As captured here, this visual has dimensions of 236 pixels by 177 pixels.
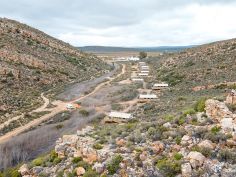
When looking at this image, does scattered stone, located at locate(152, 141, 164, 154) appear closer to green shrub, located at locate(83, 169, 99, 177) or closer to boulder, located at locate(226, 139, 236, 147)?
green shrub, located at locate(83, 169, 99, 177)

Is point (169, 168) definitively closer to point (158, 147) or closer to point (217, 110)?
point (158, 147)

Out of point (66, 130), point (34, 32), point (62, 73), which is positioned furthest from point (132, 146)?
point (34, 32)

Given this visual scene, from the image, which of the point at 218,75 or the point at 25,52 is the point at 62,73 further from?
the point at 218,75

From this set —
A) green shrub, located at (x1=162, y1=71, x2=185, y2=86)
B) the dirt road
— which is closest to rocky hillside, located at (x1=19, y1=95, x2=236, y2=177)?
the dirt road

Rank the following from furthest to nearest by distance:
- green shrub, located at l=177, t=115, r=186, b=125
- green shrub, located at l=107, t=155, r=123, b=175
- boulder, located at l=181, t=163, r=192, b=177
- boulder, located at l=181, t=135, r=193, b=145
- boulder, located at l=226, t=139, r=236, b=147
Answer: green shrub, located at l=177, t=115, r=186, b=125, boulder, located at l=181, t=135, r=193, b=145, green shrub, located at l=107, t=155, r=123, b=175, boulder, located at l=226, t=139, r=236, b=147, boulder, located at l=181, t=163, r=192, b=177

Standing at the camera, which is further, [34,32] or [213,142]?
[34,32]

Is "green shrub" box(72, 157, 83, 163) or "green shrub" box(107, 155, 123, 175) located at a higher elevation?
"green shrub" box(107, 155, 123, 175)
